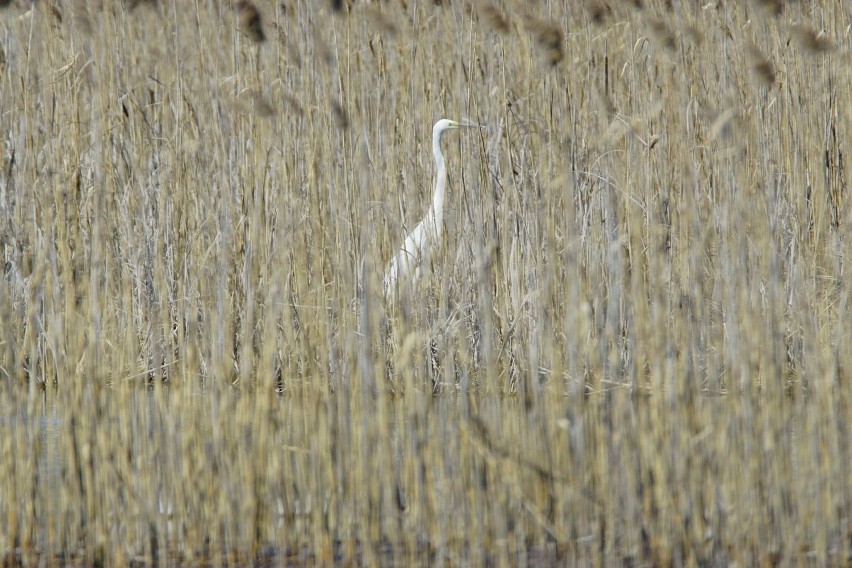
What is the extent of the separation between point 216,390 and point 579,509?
73 cm

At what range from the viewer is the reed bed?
2.00 meters

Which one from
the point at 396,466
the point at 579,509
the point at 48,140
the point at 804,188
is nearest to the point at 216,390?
the point at 396,466

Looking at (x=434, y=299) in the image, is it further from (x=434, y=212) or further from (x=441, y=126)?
(x=441, y=126)

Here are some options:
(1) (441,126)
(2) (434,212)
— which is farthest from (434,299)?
(1) (441,126)

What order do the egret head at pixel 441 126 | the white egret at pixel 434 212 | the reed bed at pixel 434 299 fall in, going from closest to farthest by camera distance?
1. the reed bed at pixel 434 299
2. the white egret at pixel 434 212
3. the egret head at pixel 441 126

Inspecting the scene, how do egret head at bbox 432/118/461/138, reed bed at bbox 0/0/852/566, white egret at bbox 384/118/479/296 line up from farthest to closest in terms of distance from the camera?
egret head at bbox 432/118/461/138 → white egret at bbox 384/118/479/296 → reed bed at bbox 0/0/852/566

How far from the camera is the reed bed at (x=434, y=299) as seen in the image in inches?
78.8

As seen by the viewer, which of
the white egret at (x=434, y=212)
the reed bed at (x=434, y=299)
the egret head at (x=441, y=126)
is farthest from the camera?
the egret head at (x=441, y=126)

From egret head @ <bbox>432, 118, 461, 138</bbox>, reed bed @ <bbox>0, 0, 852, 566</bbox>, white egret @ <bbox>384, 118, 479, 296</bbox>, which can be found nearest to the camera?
reed bed @ <bbox>0, 0, 852, 566</bbox>

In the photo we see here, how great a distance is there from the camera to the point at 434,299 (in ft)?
10.7

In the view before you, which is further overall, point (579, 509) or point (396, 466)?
point (396, 466)

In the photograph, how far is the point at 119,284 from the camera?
3.63 metres

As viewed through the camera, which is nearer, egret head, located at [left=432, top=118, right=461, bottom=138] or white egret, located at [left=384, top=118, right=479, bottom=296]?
white egret, located at [left=384, top=118, right=479, bottom=296]

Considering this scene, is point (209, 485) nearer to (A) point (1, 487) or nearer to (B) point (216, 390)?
(B) point (216, 390)
